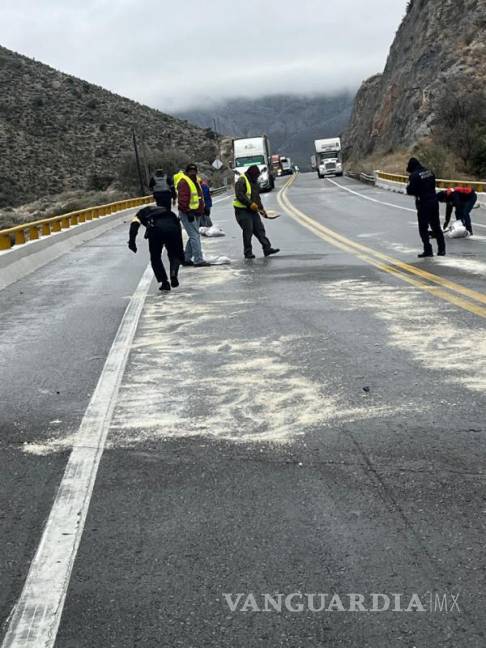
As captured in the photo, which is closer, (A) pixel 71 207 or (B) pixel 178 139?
(A) pixel 71 207

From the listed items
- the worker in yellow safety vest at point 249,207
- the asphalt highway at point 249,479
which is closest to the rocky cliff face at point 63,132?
the worker in yellow safety vest at point 249,207

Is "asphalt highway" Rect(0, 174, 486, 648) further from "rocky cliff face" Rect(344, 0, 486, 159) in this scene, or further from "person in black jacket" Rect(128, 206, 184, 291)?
"rocky cliff face" Rect(344, 0, 486, 159)

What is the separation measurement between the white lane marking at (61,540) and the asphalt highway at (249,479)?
0.01 metres

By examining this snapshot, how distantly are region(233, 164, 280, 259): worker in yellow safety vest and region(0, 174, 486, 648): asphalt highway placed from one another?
20.3ft

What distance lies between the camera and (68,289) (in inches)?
529

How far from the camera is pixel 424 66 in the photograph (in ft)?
247

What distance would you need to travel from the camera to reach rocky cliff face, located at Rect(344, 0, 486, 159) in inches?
2697

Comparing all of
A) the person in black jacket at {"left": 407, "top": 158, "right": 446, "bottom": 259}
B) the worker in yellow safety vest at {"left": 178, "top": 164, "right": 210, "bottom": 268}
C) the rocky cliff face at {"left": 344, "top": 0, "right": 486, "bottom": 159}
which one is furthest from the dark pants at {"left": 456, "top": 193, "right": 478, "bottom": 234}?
the rocky cliff face at {"left": 344, "top": 0, "right": 486, "bottom": 159}

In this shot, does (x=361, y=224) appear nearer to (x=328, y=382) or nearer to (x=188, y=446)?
(x=328, y=382)

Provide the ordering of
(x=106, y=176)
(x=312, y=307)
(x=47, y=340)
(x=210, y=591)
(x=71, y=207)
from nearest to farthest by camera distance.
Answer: (x=210, y=591) → (x=47, y=340) → (x=312, y=307) → (x=71, y=207) → (x=106, y=176)

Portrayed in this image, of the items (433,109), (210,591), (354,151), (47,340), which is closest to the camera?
(210,591)

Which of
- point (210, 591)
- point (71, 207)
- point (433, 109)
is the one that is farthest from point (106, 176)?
point (210, 591)

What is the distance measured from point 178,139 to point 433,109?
4941 centimetres

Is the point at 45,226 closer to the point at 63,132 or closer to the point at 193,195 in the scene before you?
the point at 193,195
